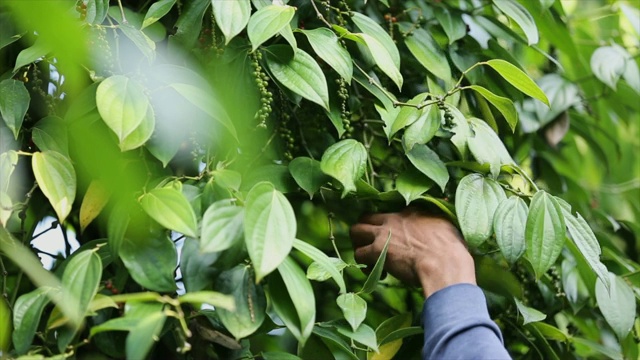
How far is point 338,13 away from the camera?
3.26 ft

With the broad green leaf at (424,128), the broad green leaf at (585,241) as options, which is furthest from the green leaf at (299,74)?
the broad green leaf at (585,241)

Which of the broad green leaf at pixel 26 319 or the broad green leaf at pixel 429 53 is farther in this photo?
the broad green leaf at pixel 429 53

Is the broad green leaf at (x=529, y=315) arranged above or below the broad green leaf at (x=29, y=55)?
below

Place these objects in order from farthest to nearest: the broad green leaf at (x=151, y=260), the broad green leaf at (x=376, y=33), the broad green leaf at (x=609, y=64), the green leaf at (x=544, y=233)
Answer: the broad green leaf at (x=609, y=64), the broad green leaf at (x=376, y=33), the green leaf at (x=544, y=233), the broad green leaf at (x=151, y=260)

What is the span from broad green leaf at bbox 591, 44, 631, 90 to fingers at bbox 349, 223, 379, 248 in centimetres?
59

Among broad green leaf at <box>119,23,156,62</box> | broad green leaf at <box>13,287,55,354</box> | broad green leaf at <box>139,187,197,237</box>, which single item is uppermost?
broad green leaf at <box>119,23,156,62</box>

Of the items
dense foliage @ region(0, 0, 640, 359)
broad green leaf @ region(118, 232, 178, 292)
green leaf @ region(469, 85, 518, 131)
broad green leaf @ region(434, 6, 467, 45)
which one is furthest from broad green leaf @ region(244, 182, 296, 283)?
broad green leaf @ region(434, 6, 467, 45)

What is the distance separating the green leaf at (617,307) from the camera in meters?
1.02

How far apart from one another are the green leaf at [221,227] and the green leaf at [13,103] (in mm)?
254

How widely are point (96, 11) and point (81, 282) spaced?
1.01 feet

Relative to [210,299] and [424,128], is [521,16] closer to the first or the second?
[424,128]

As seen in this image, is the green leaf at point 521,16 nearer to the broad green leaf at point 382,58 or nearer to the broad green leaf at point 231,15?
the broad green leaf at point 382,58

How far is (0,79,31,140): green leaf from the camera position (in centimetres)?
82

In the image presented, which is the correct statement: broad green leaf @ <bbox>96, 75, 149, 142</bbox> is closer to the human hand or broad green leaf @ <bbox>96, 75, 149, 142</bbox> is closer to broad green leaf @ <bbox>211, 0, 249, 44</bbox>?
broad green leaf @ <bbox>211, 0, 249, 44</bbox>
